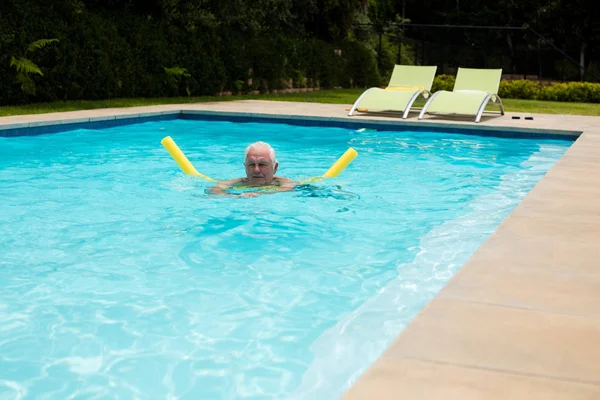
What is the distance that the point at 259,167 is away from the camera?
649 centimetres

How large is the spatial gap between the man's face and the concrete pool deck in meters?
2.22

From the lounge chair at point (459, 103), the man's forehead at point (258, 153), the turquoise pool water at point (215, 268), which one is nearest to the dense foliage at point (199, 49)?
the turquoise pool water at point (215, 268)

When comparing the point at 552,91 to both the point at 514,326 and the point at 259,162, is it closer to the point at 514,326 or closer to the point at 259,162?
the point at 259,162

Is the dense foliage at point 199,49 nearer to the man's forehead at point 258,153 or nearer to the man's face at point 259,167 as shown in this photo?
the man's face at point 259,167

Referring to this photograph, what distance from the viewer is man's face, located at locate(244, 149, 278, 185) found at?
6.39 metres

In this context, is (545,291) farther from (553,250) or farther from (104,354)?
(104,354)

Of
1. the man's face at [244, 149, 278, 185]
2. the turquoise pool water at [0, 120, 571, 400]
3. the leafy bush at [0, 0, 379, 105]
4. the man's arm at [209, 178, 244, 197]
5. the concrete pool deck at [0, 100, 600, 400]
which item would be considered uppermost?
the leafy bush at [0, 0, 379, 105]

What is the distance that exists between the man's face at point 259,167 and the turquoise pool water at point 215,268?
8.0 inches

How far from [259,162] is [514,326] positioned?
3782mm

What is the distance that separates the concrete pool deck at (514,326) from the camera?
7.80ft

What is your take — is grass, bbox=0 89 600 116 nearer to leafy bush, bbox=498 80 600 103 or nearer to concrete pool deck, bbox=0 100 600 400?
leafy bush, bbox=498 80 600 103

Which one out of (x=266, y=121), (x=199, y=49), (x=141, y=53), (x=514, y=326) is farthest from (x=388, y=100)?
(x=514, y=326)

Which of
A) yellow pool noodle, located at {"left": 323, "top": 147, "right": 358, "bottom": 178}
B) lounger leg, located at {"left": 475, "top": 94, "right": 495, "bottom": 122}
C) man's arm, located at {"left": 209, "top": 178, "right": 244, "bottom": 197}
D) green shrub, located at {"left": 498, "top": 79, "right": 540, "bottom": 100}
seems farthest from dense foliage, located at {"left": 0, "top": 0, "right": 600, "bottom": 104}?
yellow pool noodle, located at {"left": 323, "top": 147, "right": 358, "bottom": 178}

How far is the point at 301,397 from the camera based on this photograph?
3.07m
